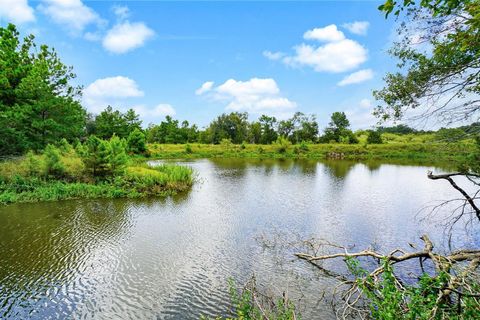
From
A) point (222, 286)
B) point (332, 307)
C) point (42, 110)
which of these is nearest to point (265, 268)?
point (222, 286)

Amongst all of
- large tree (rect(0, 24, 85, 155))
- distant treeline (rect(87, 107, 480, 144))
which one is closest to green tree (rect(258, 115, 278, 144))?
distant treeline (rect(87, 107, 480, 144))

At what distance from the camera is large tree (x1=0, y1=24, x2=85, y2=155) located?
2020 cm

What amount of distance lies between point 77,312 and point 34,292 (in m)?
1.65

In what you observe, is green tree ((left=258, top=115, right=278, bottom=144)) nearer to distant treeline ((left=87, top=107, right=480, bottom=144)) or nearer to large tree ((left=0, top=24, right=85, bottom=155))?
distant treeline ((left=87, top=107, right=480, bottom=144))

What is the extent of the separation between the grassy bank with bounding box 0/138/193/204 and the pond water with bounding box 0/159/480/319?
4.00 feet

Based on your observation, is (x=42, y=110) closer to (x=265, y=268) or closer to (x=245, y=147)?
(x=265, y=268)

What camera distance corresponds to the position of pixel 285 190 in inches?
860

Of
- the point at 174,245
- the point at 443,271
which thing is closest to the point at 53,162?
Answer: the point at 174,245

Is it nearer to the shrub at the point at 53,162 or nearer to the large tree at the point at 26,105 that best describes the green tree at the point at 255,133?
the large tree at the point at 26,105

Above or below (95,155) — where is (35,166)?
below

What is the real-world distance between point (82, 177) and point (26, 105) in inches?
244

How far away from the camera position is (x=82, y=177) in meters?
20.2

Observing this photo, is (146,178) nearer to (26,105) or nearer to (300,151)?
(26,105)

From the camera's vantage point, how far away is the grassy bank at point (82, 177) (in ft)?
58.3
